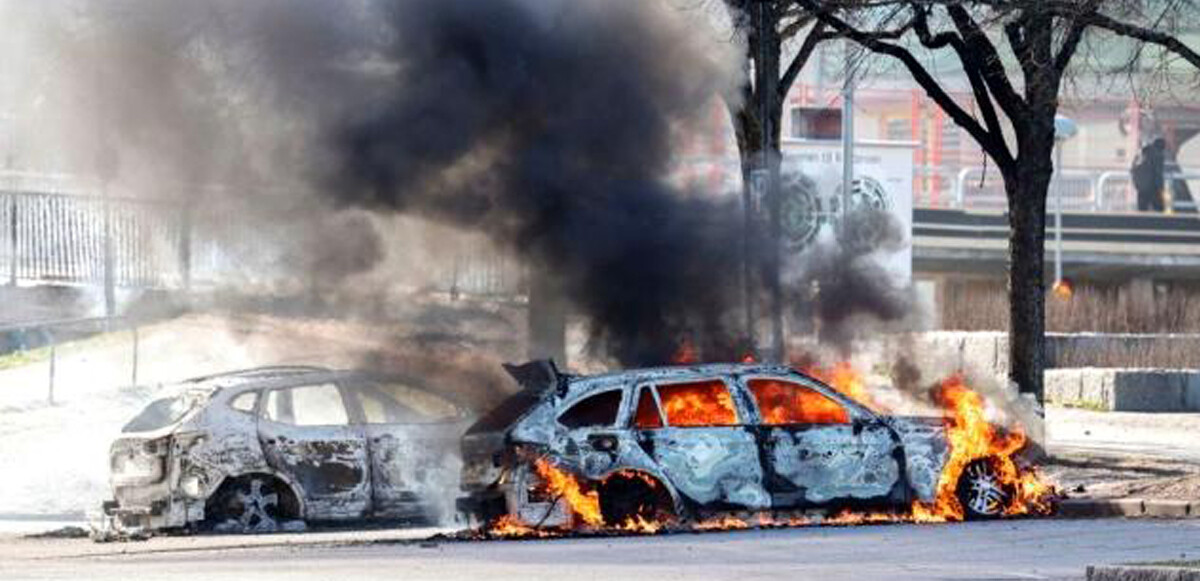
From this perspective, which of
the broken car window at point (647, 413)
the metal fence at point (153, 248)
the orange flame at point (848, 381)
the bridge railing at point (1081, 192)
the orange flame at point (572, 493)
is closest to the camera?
the orange flame at point (572, 493)

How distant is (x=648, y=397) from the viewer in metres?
18.0

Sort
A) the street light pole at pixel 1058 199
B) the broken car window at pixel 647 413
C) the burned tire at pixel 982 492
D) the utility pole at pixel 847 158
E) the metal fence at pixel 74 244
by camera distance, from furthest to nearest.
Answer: the street light pole at pixel 1058 199 < the utility pole at pixel 847 158 < the metal fence at pixel 74 244 < the burned tire at pixel 982 492 < the broken car window at pixel 647 413

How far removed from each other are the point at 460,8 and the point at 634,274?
2633 millimetres

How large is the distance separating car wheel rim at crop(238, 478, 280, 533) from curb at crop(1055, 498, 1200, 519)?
18.9ft

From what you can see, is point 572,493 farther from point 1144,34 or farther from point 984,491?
point 1144,34

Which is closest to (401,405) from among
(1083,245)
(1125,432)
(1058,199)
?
(1125,432)

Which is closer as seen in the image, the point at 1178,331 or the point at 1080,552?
the point at 1080,552

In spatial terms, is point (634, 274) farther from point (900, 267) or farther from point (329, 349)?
point (900, 267)

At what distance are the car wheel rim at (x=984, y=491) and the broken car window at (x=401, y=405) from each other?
12.6 feet

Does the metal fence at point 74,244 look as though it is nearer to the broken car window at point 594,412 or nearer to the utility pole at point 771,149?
the utility pole at point 771,149

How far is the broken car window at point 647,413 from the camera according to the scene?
17891 millimetres

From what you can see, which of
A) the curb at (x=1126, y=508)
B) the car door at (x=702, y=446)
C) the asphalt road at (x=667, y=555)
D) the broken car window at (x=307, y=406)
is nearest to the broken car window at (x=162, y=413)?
the broken car window at (x=307, y=406)

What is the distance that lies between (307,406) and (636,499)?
9.35 feet

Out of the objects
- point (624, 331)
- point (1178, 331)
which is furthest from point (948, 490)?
point (1178, 331)
